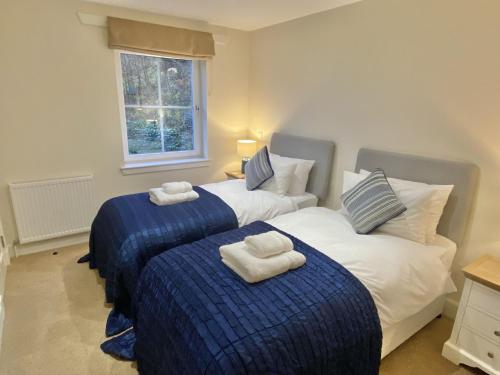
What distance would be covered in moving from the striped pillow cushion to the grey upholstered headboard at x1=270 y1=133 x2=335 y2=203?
704 millimetres

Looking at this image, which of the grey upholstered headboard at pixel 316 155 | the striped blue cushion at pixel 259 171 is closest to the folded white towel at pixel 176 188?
the striped blue cushion at pixel 259 171

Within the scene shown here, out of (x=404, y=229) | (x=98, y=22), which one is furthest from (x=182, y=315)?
(x=98, y=22)

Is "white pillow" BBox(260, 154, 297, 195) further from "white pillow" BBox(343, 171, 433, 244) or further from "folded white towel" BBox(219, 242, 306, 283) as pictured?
"folded white towel" BBox(219, 242, 306, 283)

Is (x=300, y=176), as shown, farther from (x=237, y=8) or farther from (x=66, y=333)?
(x=66, y=333)

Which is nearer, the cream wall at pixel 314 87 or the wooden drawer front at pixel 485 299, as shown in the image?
the wooden drawer front at pixel 485 299

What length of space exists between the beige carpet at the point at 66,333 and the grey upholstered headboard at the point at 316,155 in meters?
1.47

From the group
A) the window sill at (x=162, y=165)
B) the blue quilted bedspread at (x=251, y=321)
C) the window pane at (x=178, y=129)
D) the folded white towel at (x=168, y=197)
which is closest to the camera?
the blue quilted bedspread at (x=251, y=321)

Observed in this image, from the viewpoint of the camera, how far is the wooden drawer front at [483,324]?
5.46ft

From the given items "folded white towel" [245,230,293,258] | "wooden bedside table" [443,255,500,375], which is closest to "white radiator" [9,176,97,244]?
"folded white towel" [245,230,293,258]

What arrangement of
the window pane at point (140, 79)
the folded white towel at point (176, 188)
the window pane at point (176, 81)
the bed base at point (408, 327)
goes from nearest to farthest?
the bed base at point (408, 327)
the folded white towel at point (176, 188)
the window pane at point (140, 79)
the window pane at point (176, 81)

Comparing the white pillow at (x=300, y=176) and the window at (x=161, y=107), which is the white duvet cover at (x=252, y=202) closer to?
the white pillow at (x=300, y=176)

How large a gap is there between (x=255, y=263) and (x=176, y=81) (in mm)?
2779

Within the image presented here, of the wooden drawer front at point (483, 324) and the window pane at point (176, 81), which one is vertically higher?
the window pane at point (176, 81)

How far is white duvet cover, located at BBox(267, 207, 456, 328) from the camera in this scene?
163cm
